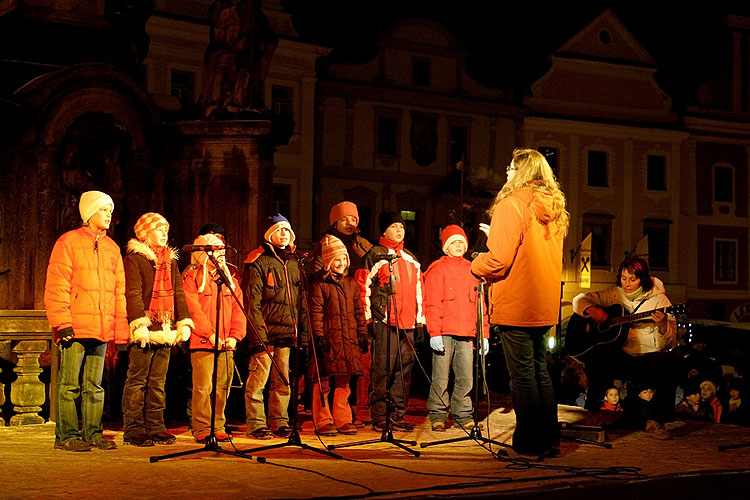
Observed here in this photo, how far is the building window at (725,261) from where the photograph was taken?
45625 millimetres

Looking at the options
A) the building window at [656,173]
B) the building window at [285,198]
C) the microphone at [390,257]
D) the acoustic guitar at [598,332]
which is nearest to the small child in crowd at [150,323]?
the microphone at [390,257]

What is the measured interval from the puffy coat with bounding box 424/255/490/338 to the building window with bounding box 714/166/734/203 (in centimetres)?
3744

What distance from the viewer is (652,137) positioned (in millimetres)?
44562

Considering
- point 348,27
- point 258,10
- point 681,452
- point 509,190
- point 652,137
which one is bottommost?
point 681,452

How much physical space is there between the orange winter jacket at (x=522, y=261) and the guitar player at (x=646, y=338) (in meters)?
2.18

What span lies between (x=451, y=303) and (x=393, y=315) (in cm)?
58

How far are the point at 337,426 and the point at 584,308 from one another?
8.55 ft

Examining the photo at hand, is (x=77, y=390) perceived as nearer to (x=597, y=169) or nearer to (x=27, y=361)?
(x=27, y=361)

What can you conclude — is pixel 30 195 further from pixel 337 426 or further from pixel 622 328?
pixel 622 328

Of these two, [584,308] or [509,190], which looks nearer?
[509,190]

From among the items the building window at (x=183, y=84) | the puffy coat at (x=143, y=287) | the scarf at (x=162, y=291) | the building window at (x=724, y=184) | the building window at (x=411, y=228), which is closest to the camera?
the puffy coat at (x=143, y=287)

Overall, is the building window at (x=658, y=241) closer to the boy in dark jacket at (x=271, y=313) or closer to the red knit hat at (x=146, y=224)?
the boy in dark jacket at (x=271, y=313)

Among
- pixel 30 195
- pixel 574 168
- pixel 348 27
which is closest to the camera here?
pixel 30 195

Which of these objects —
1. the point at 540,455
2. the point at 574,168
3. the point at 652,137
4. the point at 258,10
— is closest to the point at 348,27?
the point at 574,168
